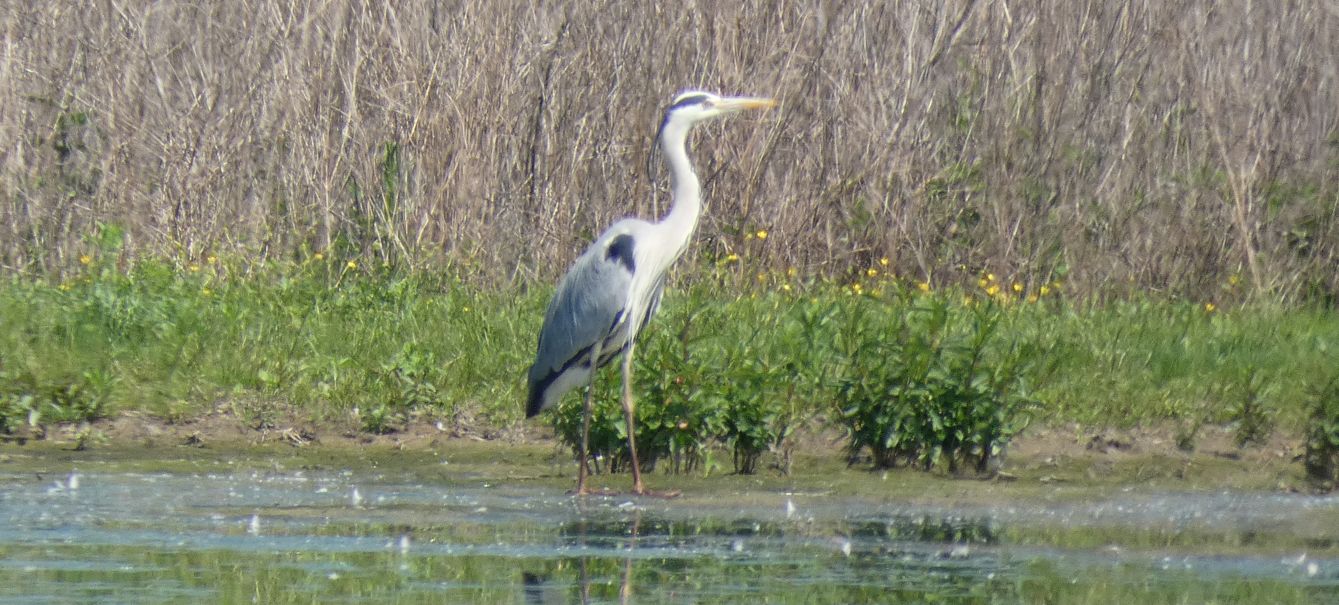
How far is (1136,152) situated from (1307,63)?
1.18 meters

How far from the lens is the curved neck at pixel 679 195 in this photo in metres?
7.25

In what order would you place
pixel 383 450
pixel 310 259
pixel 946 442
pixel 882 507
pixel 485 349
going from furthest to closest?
1. pixel 310 259
2. pixel 485 349
3. pixel 383 450
4. pixel 946 442
5. pixel 882 507

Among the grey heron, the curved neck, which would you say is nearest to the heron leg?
the grey heron

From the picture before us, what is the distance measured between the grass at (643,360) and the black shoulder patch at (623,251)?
0.34 meters

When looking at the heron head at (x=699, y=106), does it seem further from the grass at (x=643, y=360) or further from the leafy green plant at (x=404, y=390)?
the leafy green plant at (x=404, y=390)

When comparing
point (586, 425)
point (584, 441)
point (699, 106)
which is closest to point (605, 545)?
point (584, 441)

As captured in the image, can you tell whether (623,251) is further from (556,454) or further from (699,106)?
(556,454)

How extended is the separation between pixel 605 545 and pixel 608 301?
1.80 m

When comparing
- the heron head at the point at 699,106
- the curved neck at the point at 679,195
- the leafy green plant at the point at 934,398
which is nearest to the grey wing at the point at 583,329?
the curved neck at the point at 679,195

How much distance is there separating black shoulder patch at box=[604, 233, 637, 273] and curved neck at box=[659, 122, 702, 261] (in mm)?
148

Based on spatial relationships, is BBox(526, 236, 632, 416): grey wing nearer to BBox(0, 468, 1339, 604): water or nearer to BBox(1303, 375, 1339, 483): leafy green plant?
BBox(0, 468, 1339, 604): water

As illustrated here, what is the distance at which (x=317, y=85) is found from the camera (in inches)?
399

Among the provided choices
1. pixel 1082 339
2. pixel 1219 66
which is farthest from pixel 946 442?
pixel 1219 66

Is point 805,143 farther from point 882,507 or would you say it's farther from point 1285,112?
point 882,507
